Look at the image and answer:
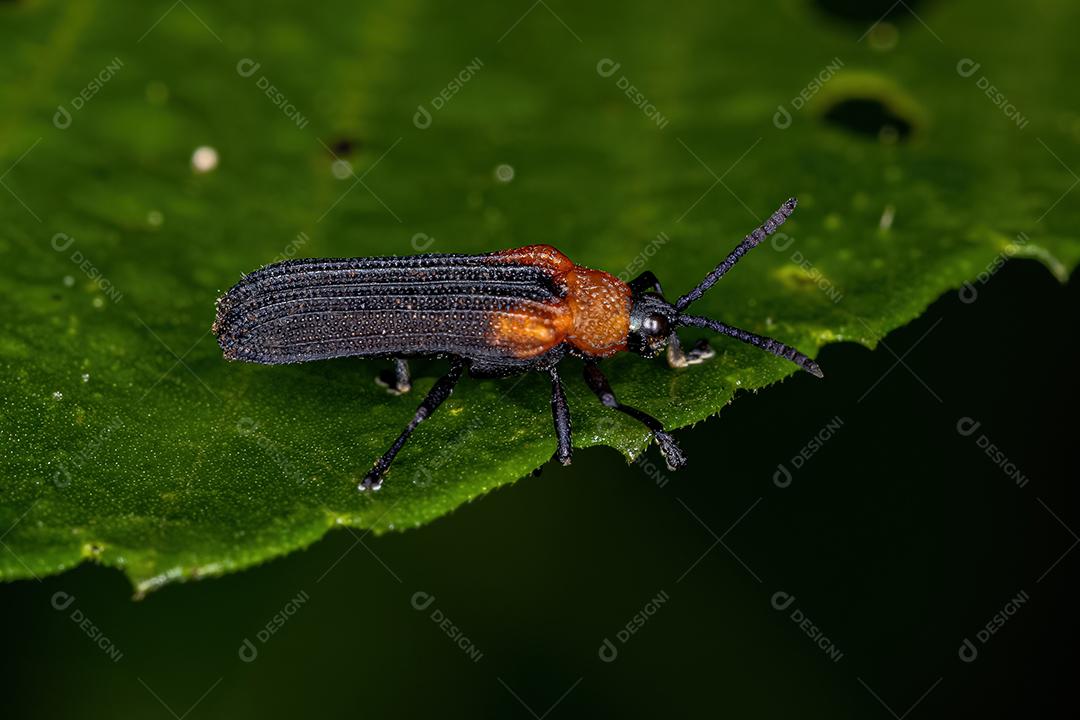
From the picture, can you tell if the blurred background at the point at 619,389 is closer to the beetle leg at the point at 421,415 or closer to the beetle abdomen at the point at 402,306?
the beetle abdomen at the point at 402,306

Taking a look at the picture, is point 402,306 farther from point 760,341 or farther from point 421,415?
point 760,341

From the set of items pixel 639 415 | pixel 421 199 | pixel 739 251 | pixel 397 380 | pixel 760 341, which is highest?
pixel 421 199

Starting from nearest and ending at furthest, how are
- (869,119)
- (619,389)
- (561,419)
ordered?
(561,419)
(619,389)
(869,119)

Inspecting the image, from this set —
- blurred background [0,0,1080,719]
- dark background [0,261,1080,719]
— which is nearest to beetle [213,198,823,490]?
blurred background [0,0,1080,719]

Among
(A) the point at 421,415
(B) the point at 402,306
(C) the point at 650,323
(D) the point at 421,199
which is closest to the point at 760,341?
(C) the point at 650,323

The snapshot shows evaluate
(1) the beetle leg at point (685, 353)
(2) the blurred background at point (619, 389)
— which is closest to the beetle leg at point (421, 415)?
(2) the blurred background at point (619, 389)
